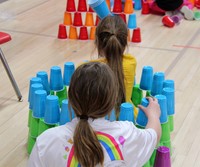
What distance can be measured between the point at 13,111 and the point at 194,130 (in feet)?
3.25

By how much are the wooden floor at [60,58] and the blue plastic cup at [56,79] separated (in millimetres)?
298

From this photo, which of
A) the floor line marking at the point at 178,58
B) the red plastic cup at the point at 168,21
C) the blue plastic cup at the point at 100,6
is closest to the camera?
the blue plastic cup at the point at 100,6

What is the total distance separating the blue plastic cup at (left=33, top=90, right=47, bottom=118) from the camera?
1.66 metres

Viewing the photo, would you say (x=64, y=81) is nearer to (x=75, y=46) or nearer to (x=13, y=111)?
(x=13, y=111)

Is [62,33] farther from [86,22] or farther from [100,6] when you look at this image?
[100,6]

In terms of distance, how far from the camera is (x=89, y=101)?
1.04 meters

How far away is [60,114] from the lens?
1.63m

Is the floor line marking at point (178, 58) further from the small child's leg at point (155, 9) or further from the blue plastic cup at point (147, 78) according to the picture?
the blue plastic cup at point (147, 78)

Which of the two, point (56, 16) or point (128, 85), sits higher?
point (128, 85)

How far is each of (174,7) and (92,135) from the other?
113 inches

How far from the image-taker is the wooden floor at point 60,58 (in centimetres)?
190

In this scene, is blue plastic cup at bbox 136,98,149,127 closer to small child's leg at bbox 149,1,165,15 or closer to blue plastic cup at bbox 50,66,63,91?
blue plastic cup at bbox 50,66,63,91

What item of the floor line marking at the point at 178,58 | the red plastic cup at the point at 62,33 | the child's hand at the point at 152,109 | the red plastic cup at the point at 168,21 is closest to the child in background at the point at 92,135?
the child's hand at the point at 152,109

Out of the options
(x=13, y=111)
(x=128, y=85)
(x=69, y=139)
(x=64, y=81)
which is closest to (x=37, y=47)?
(x=13, y=111)
